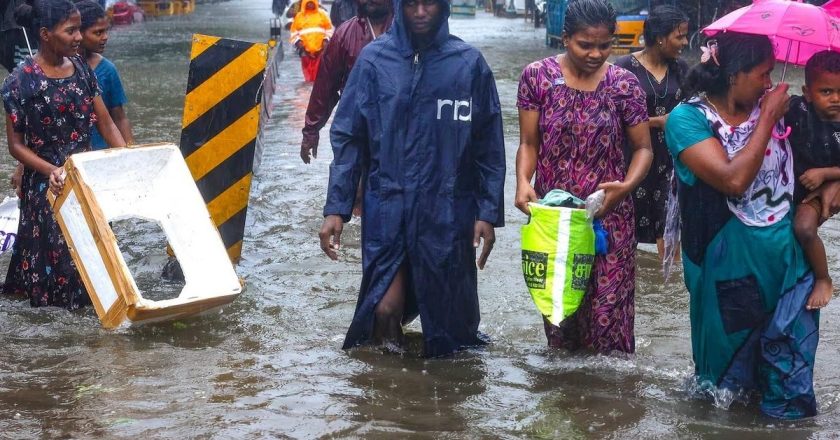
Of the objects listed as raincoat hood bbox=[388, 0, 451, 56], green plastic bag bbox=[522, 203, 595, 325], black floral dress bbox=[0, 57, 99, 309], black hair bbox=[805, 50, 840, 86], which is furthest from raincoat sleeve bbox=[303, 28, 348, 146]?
black hair bbox=[805, 50, 840, 86]

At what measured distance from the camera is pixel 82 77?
6258mm

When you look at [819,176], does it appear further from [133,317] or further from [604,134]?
[133,317]

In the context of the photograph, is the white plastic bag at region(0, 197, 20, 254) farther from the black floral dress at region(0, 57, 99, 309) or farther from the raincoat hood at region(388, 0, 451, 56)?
the raincoat hood at region(388, 0, 451, 56)

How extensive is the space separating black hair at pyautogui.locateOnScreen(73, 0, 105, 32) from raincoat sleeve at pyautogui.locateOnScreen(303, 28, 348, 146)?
123cm

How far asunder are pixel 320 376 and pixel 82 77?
2.08 m

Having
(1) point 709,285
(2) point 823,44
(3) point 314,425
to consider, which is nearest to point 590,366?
(1) point 709,285

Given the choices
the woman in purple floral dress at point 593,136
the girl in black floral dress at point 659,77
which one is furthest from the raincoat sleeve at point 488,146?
the girl in black floral dress at point 659,77

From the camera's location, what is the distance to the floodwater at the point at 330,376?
4.69 m

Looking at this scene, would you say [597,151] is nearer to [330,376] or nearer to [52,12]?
[330,376]

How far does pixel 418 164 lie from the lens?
5145mm

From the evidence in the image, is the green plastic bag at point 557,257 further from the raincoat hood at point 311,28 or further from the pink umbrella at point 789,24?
the raincoat hood at point 311,28

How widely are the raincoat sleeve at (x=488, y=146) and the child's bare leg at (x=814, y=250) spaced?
125 cm

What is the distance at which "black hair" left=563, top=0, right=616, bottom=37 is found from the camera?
5.09m

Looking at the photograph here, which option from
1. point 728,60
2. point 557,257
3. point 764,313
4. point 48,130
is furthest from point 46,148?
point 764,313
